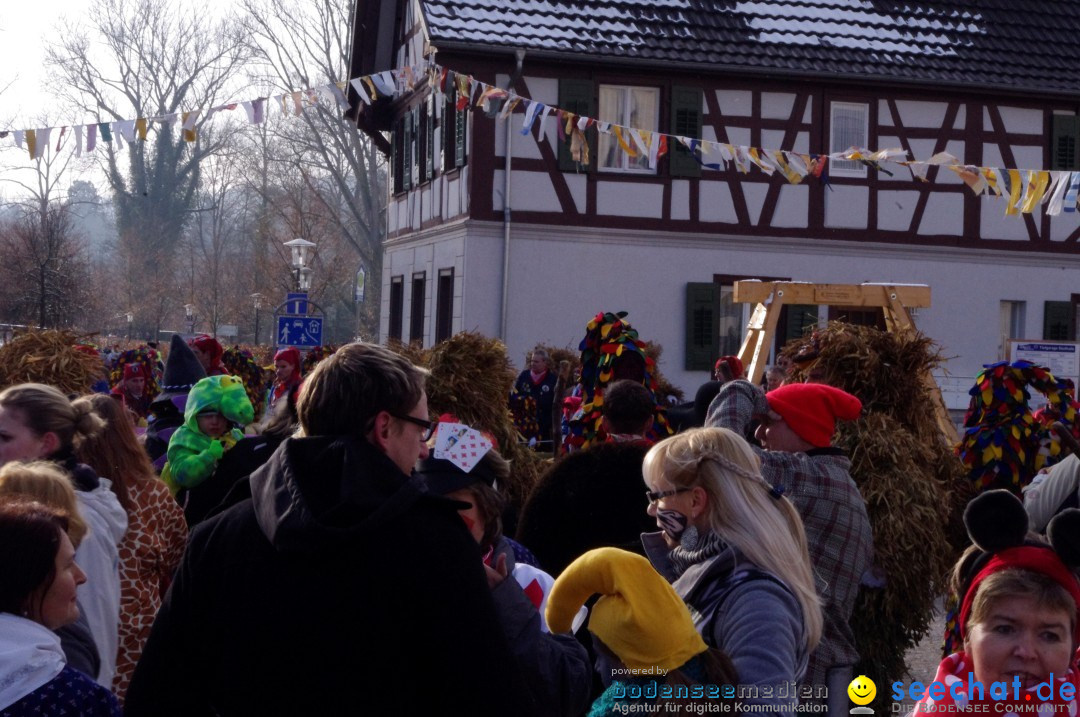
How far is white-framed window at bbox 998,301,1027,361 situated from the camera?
2134 cm

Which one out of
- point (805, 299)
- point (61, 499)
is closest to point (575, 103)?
point (805, 299)

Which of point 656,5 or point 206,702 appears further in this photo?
point 656,5

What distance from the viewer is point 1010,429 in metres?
6.53

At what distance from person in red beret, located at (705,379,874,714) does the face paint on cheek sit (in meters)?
1.03

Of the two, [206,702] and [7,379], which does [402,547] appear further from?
[7,379]

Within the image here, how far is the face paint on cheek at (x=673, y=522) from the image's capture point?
10.3ft

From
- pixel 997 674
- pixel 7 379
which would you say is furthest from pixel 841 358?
pixel 7 379

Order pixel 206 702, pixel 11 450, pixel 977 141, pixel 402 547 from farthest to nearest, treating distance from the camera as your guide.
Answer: pixel 977 141
pixel 11 450
pixel 206 702
pixel 402 547

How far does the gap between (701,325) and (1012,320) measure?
5.53 meters

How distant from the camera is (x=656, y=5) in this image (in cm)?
2022

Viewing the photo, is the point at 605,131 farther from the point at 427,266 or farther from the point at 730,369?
the point at 427,266

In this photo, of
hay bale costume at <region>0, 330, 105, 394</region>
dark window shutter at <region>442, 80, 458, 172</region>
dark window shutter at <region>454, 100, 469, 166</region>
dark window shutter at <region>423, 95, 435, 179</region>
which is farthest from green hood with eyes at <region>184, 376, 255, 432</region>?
dark window shutter at <region>423, 95, 435, 179</region>

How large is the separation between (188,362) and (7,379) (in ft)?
4.08

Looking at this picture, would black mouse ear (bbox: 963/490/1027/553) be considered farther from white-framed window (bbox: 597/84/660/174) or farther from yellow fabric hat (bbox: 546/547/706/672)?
white-framed window (bbox: 597/84/660/174)
